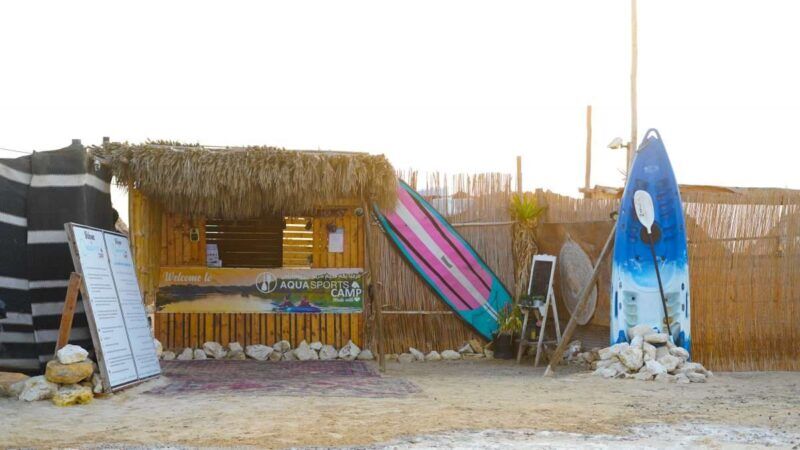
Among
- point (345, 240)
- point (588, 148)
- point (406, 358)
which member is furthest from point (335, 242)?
point (588, 148)

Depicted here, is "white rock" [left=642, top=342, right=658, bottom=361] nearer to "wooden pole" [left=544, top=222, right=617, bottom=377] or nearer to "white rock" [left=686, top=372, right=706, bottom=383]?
"white rock" [left=686, top=372, right=706, bottom=383]

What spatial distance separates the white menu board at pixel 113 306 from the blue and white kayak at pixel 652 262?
472 cm

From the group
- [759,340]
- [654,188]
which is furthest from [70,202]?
[759,340]

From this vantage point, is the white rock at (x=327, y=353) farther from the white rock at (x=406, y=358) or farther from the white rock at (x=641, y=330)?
the white rock at (x=641, y=330)

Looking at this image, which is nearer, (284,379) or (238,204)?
(284,379)

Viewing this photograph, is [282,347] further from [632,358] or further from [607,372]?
[632,358]

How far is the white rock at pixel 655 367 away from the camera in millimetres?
8719

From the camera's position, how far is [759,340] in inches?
375

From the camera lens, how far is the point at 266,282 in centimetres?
1077

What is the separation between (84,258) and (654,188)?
5.65 meters

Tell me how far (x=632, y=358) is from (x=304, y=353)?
3.92m

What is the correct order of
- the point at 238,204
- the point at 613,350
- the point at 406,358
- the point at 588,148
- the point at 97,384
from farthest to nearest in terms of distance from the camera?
the point at 588,148 → the point at 406,358 → the point at 238,204 → the point at 613,350 → the point at 97,384

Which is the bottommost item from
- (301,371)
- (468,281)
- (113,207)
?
(301,371)

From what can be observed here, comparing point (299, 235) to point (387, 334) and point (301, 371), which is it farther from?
point (301, 371)
